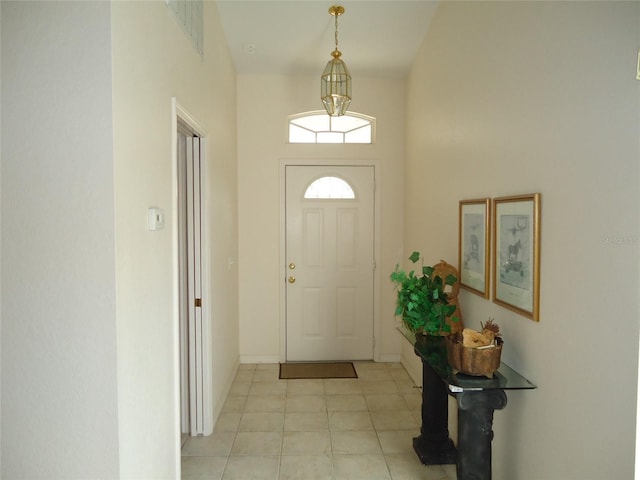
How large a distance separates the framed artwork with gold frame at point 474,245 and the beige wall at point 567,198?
89 millimetres

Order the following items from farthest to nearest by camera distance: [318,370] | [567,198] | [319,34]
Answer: [318,370] → [319,34] → [567,198]

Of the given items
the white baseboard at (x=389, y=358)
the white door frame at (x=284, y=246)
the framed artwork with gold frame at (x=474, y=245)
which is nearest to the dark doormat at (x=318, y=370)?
the white door frame at (x=284, y=246)

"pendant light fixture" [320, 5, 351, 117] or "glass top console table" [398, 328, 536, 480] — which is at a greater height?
"pendant light fixture" [320, 5, 351, 117]

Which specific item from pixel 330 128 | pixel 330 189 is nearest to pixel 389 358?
pixel 330 189

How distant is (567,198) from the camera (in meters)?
1.71

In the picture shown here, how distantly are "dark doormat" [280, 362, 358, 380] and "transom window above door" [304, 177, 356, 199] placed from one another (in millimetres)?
1707

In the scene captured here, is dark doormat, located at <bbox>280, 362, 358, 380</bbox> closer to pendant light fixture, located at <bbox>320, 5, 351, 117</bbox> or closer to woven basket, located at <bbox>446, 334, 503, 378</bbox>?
woven basket, located at <bbox>446, 334, 503, 378</bbox>

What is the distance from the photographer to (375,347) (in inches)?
181

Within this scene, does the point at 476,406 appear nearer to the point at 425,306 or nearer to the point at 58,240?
the point at 425,306

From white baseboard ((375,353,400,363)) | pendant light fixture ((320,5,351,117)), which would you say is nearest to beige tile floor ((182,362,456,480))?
white baseboard ((375,353,400,363))

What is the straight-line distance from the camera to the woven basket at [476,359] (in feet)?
6.53

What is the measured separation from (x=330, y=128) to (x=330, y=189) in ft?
2.04

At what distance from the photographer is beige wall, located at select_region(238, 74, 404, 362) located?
443 cm

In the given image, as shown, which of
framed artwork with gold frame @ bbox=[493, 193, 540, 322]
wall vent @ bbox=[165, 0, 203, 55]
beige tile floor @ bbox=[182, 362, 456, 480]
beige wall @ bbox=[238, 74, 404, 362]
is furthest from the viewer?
beige wall @ bbox=[238, 74, 404, 362]
